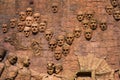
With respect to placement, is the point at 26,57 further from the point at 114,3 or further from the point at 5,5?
the point at 114,3

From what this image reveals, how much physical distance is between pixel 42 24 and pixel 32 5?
0.59 metres

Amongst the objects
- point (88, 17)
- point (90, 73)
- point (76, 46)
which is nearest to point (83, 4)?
point (88, 17)

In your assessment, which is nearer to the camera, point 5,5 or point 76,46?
point 76,46

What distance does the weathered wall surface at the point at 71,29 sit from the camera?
31.8ft

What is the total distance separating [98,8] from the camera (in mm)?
9984

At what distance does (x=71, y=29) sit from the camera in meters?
9.96

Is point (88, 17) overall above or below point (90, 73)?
above

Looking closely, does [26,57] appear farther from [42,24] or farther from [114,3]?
[114,3]

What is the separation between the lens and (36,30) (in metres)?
10.1

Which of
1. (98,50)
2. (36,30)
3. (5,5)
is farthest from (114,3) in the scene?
(5,5)

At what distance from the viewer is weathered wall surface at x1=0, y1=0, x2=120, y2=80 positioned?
9680 mm

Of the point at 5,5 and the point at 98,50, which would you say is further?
the point at 5,5

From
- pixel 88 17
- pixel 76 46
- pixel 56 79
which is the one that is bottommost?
pixel 56 79

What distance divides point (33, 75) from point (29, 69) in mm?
187
